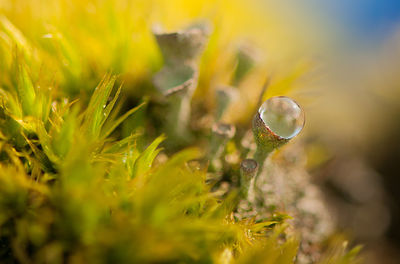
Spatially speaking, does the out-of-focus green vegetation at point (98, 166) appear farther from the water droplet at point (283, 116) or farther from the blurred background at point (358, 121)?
the blurred background at point (358, 121)

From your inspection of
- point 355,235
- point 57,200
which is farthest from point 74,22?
point 355,235

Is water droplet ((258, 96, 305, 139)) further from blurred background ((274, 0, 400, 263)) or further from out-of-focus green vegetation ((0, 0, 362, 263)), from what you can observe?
blurred background ((274, 0, 400, 263))

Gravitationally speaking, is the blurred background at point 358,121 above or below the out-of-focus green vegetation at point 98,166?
below

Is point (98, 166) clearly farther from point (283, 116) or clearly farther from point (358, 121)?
point (358, 121)

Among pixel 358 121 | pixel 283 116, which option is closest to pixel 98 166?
pixel 283 116

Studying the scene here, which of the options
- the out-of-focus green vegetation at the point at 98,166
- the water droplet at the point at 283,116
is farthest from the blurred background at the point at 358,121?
the out-of-focus green vegetation at the point at 98,166

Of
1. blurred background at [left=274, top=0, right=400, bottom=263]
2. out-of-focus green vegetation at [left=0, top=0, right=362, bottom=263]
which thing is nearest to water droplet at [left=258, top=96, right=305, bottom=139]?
out-of-focus green vegetation at [left=0, top=0, right=362, bottom=263]

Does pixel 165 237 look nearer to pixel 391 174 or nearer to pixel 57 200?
pixel 57 200
